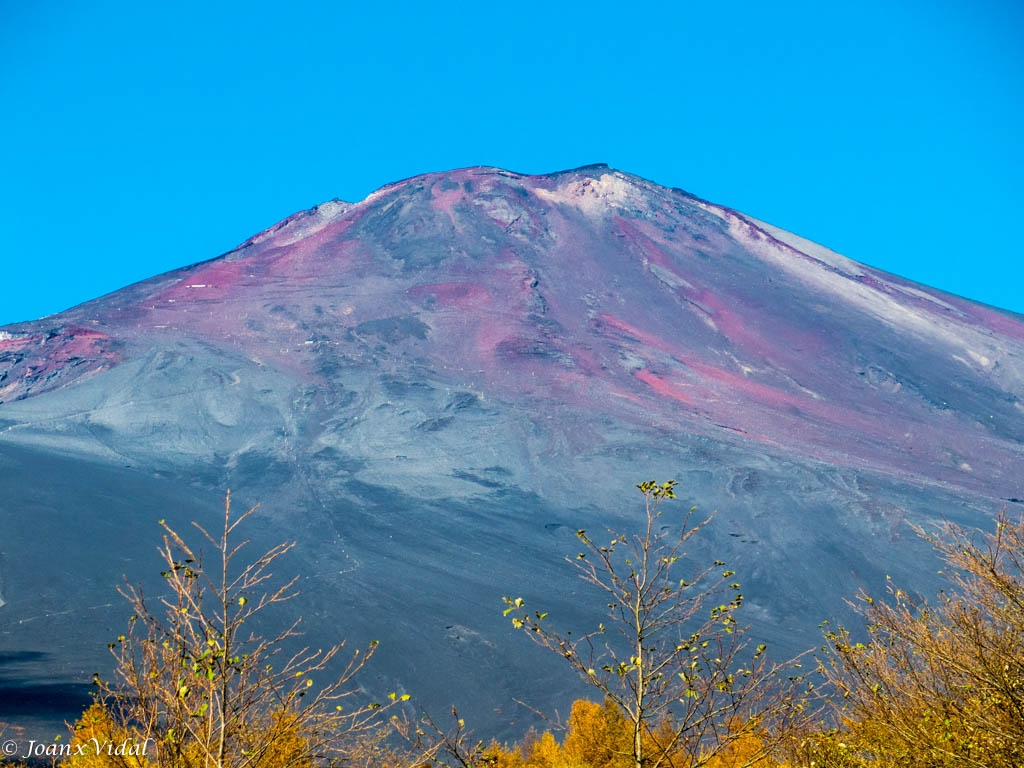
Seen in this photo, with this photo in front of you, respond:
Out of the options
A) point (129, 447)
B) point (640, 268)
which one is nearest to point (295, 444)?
point (129, 447)

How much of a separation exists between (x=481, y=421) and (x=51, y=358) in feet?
104

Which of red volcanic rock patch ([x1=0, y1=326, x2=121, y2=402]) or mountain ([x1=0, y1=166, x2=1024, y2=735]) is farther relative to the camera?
red volcanic rock patch ([x1=0, y1=326, x2=121, y2=402])

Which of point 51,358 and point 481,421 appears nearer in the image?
point 481,421

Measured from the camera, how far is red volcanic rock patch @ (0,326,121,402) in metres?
68.1

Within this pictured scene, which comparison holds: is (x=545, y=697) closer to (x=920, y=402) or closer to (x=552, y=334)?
(x=552, y=334)

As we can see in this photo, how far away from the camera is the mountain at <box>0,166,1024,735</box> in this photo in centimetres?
4438

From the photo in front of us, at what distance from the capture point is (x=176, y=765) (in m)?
5.41

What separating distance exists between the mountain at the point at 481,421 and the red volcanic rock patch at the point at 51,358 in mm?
243

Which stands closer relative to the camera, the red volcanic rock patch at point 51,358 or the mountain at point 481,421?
the mountain at point 481,421

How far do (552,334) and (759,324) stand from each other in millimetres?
19078

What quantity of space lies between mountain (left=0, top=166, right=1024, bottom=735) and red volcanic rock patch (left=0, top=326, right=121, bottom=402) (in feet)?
0.80

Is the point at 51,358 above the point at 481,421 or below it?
above

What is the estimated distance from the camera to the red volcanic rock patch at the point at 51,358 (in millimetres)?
68125

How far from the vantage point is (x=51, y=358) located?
2790 inches
